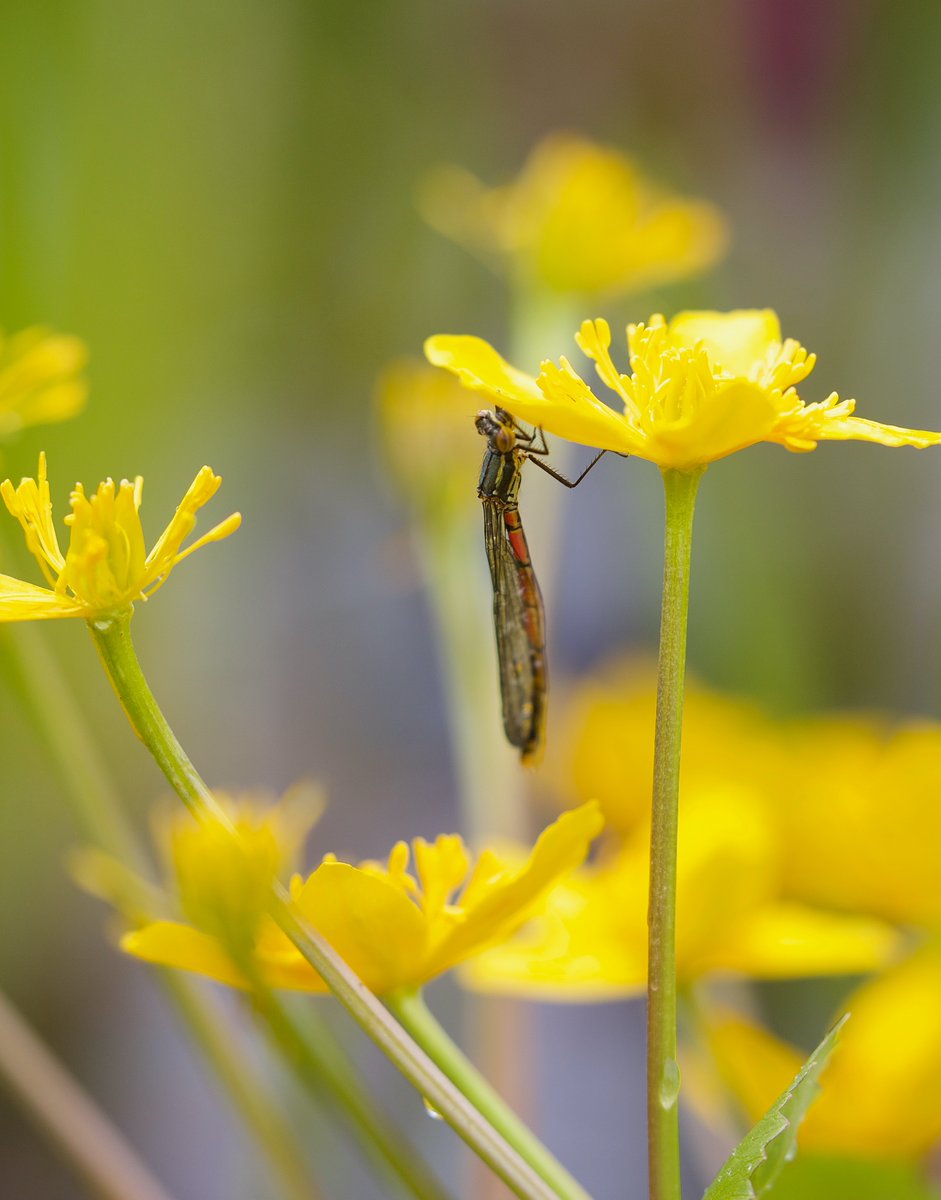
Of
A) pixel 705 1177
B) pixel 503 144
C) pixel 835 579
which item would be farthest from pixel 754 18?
pixel 705 1177

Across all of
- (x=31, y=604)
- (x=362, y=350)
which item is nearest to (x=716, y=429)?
(x=31, y=604)

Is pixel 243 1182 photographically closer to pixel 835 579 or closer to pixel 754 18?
pixel 835 579

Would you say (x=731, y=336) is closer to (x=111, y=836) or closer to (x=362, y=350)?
(x=111, y=836)

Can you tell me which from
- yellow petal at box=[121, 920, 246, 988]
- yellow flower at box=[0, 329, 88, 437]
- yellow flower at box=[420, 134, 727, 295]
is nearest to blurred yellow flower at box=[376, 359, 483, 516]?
yellow flower at box=[420, 134, 727, 295]

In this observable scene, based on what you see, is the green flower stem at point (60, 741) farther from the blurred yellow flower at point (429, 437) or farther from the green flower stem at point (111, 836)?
the blurred yellow flower at point (429, 437)

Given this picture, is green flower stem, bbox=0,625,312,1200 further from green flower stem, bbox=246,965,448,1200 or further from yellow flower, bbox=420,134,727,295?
yellow flower, bbox=420,134,727,295

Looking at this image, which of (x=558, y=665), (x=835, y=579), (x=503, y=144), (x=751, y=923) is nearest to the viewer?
(x=751, y=923)
